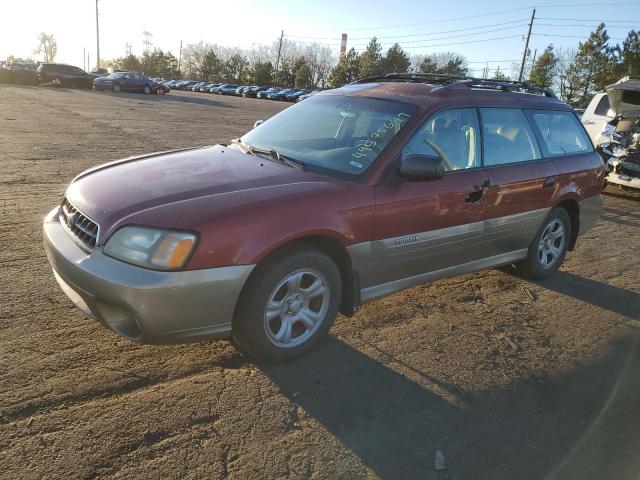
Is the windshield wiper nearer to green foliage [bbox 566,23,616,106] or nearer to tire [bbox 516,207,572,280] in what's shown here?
tire [bbox 516,207,572,280]

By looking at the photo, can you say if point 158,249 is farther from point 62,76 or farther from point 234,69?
point 234,69

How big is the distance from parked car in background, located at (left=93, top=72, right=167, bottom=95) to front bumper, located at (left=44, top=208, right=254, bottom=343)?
35593 millimetres

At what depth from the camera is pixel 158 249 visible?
2625mm

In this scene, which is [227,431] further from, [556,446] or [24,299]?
[24,299]

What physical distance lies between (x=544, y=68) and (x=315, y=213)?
221ft

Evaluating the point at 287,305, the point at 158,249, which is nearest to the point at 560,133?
the point at 287,305

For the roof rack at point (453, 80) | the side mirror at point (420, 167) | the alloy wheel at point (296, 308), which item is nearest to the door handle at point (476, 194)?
the side mirror at point (420, 167)

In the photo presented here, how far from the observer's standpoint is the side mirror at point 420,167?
3.34 meters

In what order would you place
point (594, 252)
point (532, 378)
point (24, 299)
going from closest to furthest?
point (532, 378) → point (24, 299) → point (594, 252)

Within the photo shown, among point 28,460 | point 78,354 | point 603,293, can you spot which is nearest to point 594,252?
point 603,293

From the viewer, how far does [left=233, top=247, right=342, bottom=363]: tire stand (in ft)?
9.51

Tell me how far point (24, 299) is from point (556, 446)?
358 centimetres

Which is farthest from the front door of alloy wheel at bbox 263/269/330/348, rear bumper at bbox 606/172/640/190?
rear bumper at bbox 606/172/640/190

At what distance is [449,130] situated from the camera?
390 centimetres
